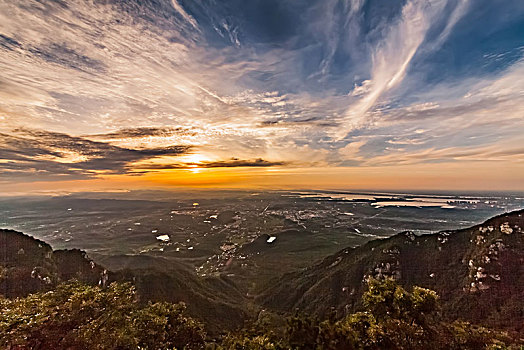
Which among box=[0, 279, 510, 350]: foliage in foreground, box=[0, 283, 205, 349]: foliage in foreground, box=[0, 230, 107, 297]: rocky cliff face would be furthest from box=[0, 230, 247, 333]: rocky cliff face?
box=[0, 279, 510, 350]: foliage in foreground

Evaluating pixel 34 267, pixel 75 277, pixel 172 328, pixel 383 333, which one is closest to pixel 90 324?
pixel 172 328

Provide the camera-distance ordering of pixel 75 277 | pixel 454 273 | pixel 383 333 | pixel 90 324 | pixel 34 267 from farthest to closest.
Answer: pixel 75 277, pixel 454 273, pixel 34 267, pixel 383 333, pixel 90 324

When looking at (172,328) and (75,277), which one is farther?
(75,277)

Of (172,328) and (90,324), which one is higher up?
(90,324)

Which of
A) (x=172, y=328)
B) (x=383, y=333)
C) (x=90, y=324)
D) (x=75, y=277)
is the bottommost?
(x=75, y=277)

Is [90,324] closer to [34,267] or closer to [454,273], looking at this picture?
[34,267]

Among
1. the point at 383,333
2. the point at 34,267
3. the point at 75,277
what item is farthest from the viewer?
the point at 75,277

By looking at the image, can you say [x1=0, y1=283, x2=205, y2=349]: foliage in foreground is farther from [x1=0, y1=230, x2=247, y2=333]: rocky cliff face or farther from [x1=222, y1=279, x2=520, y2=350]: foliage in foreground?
[x1=0, y1=230, x2=247, y2=333]: rocky cliff face
